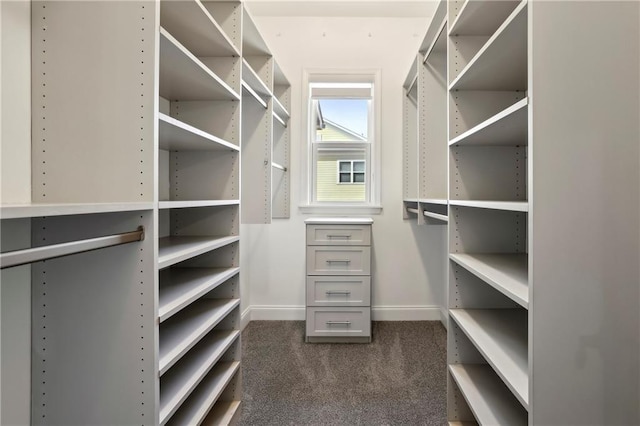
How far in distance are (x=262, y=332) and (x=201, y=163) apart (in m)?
1.60

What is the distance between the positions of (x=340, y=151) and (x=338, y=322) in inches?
59.6

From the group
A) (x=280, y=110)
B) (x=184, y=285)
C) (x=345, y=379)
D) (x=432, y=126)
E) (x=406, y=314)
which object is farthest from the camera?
(x=406, y=314)

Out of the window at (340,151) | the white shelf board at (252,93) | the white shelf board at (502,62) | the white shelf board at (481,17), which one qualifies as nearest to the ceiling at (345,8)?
the window at (340,151)

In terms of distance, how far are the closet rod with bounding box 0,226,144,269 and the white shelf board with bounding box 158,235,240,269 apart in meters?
0.14

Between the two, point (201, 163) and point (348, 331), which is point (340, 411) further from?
point (201, 163)

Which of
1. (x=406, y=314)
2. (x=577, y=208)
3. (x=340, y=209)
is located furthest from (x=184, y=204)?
→ (x=406, y=314)

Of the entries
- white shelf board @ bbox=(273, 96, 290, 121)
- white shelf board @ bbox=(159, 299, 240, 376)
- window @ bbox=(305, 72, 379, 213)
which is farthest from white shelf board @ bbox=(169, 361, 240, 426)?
white shelf board @ bbox=(273, 96, 290, 121)

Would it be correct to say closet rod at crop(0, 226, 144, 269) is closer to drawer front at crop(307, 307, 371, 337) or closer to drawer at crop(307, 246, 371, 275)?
drawer at crop(307, 246, 371, 275)

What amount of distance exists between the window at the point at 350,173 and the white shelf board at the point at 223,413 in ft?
6.50

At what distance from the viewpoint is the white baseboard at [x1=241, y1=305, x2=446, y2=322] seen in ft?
9.45

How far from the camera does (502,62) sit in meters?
1.27

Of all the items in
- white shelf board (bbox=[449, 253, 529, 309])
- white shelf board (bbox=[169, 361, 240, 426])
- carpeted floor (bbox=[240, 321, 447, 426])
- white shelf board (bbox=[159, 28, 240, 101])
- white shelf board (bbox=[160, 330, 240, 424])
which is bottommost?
Result: carpeted floor (bbox=[240, 321, 447, 426])

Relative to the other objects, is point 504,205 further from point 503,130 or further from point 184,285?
point 184,285

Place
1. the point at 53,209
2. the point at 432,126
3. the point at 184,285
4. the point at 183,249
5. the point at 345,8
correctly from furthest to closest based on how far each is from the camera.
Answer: the point at 345,8, the point at 432,126, the point at 184,285, the point at 183,249, the point at 53,209
